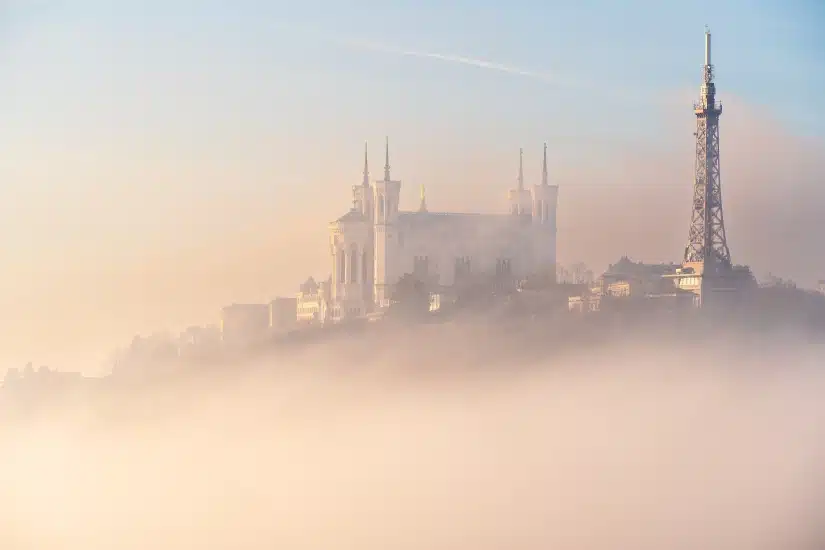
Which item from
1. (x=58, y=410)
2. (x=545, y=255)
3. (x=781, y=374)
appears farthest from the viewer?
(x=545, y=255)

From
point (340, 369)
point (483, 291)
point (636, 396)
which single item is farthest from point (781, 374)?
point (483, 291)

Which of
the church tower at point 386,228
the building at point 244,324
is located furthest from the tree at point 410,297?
the building at point 244,324

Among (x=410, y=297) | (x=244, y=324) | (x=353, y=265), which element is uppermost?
(x=353, y=265)

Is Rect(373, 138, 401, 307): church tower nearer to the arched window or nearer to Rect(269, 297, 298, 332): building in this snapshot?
the arched window

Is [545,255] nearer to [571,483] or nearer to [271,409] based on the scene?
[271,409]

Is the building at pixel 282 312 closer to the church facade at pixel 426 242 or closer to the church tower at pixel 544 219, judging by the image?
the church facade at pixel 426 242

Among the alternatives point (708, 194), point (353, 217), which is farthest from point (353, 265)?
point (708, 194)

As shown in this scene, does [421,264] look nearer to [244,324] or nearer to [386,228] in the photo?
[386,228]
